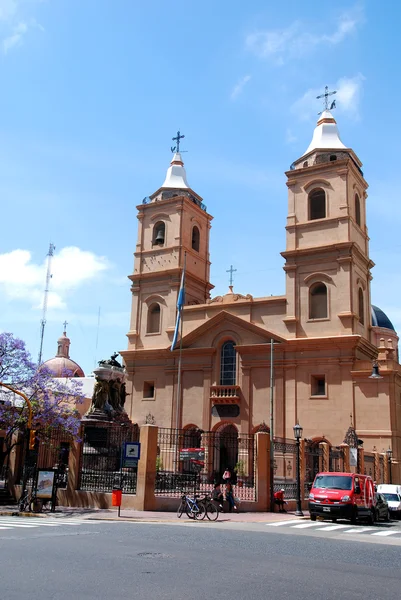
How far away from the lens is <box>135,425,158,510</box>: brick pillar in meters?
22.0

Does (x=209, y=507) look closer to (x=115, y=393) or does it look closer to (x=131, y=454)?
(x=131, y=454)

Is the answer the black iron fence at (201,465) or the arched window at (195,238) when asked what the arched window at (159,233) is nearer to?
the arched window at (195,238)

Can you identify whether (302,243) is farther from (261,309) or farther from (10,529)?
(10,529)

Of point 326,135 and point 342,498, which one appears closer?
point 342,498

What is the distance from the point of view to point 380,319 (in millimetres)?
66250

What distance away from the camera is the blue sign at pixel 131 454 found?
22438mm

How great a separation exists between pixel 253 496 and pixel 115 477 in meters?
5.65

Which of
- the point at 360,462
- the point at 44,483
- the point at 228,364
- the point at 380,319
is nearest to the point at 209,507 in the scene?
the point at 44,483

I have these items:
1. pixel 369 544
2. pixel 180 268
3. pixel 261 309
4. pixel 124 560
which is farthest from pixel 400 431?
pixel 124 560

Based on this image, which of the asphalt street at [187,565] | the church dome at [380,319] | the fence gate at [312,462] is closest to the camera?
the asphalt street at [187,565]

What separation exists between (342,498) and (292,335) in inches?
783

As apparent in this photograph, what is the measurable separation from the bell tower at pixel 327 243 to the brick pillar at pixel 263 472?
15665 millimetres

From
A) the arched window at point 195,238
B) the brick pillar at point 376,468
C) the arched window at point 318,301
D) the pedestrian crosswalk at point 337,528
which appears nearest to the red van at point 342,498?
the pedestrian crosswalk at point 337,528

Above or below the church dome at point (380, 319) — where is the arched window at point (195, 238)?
above
